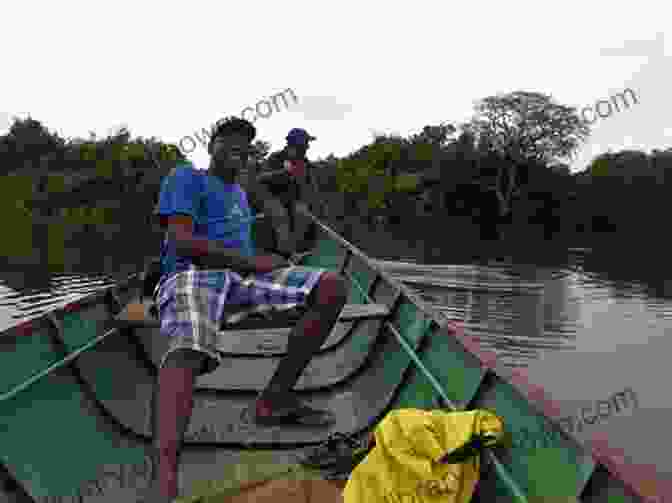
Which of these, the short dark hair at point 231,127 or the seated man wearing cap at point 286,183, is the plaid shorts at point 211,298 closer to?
the short dark hair at point 231,127

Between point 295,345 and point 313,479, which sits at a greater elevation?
point 295,345

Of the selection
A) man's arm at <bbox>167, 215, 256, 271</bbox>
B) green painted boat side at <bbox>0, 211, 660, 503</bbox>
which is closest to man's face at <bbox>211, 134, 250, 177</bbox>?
man's arm at <bbox>167, 215, 256, 271</bbox>

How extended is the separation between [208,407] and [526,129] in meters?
51.1

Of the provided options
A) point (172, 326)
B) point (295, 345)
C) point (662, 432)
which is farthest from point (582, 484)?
point (662, 432)

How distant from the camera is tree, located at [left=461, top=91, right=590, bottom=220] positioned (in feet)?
161

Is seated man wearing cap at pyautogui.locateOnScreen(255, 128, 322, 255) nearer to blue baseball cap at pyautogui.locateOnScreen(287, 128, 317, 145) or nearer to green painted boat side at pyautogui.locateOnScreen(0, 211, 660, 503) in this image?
blue baseball cap at pyautogui.locateOnScreen(287, 128, 317, 145)

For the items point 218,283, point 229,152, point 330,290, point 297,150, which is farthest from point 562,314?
point 218,283

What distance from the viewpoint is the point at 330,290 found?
122 inches

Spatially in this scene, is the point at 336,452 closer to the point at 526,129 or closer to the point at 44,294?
the point at 44,294

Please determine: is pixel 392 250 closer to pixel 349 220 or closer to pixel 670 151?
pixel 349 220

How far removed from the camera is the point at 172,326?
2.68 m

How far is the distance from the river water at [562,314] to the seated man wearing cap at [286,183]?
6.43ft

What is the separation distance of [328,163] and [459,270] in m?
47.1

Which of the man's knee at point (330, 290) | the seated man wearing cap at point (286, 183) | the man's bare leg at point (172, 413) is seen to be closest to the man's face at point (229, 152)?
the man's knee at point (330, 290)
